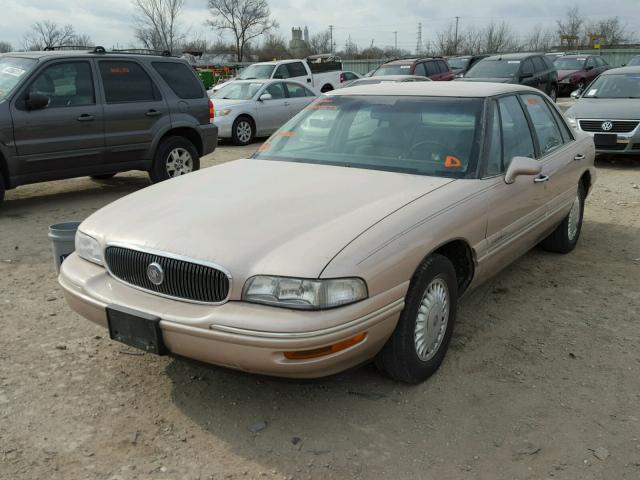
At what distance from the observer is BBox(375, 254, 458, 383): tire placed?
3.18 metres

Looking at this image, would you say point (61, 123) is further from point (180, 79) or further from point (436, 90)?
point (436, 90)

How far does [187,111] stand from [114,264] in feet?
18.7

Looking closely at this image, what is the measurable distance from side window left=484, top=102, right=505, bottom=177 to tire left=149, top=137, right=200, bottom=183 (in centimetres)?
498

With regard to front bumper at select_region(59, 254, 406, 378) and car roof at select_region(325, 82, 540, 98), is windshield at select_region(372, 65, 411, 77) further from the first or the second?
front bumper at select_region(59, 254, 406, 378)

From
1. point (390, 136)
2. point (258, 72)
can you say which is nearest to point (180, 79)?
point (390, 136)

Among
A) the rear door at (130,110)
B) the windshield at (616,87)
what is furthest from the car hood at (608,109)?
the rear door at (130,110)

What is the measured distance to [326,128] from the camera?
14.8ft

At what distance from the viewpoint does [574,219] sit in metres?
5.84

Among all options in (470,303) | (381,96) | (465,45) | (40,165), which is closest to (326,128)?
(381,96)

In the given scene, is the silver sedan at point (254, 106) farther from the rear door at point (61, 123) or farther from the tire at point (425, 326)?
the tire at point (425, 326)

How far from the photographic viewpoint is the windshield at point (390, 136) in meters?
3.93

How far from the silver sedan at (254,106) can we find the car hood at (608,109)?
6203mm

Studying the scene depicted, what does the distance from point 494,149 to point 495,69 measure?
46.2 ft

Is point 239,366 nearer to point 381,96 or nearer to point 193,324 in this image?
point 193,324
